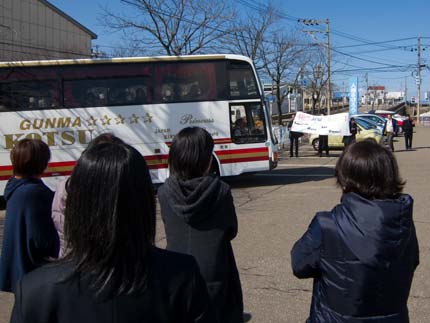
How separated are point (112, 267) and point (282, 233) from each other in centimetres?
663

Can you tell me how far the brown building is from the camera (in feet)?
100

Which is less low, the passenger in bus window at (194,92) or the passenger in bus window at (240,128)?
the passenger in bus window at (194,92)

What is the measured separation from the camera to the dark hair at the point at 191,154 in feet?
9.45

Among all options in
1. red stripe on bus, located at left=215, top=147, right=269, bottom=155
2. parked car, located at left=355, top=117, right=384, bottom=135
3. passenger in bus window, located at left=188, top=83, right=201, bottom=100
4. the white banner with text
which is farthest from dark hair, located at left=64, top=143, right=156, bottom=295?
parked car, located at left=355, top=117, right=384, bottom=135

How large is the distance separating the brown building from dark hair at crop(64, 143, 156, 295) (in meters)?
29.5

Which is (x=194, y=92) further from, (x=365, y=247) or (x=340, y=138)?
(x=340, y=138)

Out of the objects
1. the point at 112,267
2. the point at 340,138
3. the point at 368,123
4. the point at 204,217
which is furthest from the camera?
the point at 368,123

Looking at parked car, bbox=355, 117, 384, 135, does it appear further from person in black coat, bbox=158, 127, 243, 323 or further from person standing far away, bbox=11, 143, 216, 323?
person standing far away, bbox=11, 143, 216, 323

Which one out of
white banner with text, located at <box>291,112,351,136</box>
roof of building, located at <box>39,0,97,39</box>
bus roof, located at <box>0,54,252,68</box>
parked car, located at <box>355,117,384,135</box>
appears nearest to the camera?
bus roof, located at <box>0,54,252,68</box>

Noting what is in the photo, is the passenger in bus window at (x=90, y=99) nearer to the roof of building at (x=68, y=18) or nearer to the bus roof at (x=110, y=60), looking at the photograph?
the bus roof at (x=110, y=60)

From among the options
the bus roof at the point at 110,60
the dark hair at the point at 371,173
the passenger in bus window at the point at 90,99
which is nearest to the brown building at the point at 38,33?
the bus roof at the point at 110,60

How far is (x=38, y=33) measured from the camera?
1325 inches

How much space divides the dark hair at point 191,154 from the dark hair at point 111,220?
4.32 feet

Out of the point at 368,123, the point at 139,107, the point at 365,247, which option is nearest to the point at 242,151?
the point at 139,107
